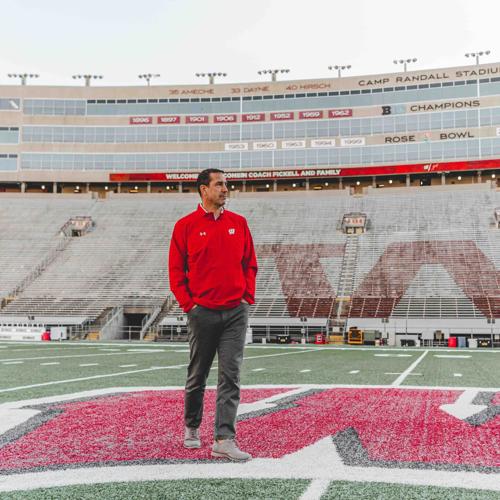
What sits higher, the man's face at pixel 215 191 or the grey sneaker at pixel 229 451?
the man's face at pixel 215 191

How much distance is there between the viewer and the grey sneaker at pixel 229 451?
326 centimetres

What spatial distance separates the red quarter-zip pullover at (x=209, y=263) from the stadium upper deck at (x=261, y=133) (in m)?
46.5

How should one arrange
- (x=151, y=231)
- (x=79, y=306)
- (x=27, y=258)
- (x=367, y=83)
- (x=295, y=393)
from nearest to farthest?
(x=295, y=393), (x=79, y=306), (x=27, y=258), (x=151, y=231), (x=367, y=83)

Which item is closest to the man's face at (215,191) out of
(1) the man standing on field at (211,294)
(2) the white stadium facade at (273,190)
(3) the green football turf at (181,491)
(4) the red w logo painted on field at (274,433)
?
(1) the man standing on field at (211,294)

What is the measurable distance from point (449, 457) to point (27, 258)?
127 feet

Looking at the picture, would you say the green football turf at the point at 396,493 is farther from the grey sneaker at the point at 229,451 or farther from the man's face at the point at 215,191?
the man's face at the point at 215,191

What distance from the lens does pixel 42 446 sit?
3.53 meters

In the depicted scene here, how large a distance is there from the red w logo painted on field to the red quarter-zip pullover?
0.95 metres

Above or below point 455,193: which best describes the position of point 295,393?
below

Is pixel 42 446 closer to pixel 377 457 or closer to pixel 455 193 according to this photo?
pixel 377 457

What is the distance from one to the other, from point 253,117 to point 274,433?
4904 cm

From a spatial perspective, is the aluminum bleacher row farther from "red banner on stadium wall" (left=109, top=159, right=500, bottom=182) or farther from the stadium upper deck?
the stadium upper deck

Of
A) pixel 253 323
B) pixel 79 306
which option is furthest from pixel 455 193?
pixel 79 306

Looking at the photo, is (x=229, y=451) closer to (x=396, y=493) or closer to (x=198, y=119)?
(x=396, y=493)
